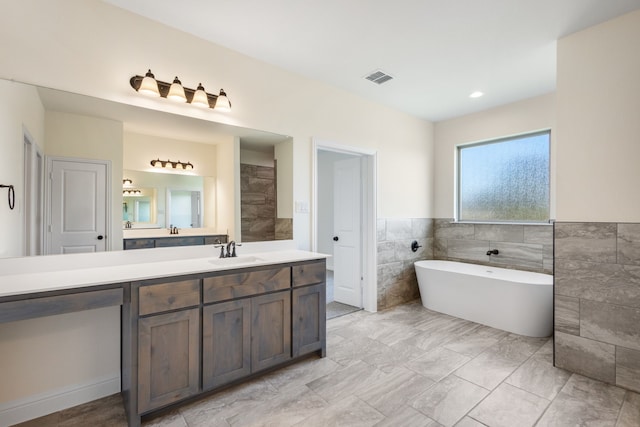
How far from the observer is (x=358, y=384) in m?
2.20

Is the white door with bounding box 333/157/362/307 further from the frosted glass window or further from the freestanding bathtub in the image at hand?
the frosted glass window

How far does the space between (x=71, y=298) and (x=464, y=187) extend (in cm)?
451

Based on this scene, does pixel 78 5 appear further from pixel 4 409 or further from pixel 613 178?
pixel 613 178

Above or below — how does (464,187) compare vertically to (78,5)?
below

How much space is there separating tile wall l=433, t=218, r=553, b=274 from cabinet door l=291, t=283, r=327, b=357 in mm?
2583

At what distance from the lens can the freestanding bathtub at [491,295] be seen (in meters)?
3.01

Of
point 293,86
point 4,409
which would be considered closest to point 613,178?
point 293,86

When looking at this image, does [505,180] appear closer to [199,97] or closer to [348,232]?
[348,232]

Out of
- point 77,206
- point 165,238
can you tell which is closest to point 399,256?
point 165,238

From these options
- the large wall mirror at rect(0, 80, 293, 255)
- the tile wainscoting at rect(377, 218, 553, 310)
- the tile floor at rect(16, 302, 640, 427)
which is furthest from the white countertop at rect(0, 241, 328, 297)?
the tile wainscoting at rect(377, 218, 553, 310)

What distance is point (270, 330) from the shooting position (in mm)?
2270

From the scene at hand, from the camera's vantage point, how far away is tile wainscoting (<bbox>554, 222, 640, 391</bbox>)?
215 centimetres

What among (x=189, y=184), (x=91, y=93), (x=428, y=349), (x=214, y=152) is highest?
(x=91, y=93)

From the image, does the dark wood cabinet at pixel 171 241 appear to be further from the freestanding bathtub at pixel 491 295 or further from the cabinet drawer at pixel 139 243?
the freestanding bathtub at pixel 491 295
